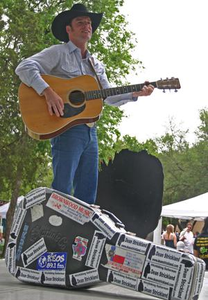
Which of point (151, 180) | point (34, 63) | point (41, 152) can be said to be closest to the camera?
point (34, 63)

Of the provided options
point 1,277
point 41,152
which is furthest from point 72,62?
point 41,152

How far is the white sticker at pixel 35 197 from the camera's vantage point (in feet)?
14.5

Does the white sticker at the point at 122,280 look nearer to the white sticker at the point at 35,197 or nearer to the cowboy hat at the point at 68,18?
the white sticker at the point at 35,197

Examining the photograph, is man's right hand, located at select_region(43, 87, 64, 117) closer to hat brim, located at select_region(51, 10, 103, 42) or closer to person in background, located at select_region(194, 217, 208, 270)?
hat brim, located at select_region(51, 10, 103, 42)

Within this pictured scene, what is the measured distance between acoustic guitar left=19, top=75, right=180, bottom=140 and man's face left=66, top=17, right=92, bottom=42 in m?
0.36

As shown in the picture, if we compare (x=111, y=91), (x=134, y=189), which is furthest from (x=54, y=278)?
(x=134, y=189)

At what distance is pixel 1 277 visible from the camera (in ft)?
15.6

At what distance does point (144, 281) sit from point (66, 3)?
2127 cm

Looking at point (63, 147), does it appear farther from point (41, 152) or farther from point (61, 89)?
point (41, 152)

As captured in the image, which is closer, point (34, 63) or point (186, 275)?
point (186, 275)

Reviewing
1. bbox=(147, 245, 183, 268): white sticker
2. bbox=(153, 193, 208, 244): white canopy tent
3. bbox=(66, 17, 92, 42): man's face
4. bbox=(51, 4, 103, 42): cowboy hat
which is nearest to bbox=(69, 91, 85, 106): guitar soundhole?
bbox=(66, 17, 92, 42): man's face

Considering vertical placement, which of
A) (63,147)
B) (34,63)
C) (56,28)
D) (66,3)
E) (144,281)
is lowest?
(144,281)

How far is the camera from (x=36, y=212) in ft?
14.6

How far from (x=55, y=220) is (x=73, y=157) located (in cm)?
44
